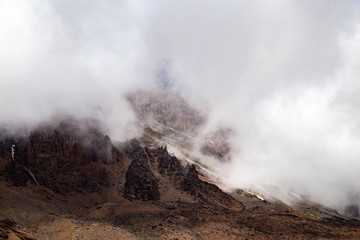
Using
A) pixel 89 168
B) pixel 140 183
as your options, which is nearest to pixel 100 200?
pixel 89 168

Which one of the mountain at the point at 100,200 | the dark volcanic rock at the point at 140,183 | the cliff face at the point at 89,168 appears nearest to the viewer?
the mountain at the point at 100,200

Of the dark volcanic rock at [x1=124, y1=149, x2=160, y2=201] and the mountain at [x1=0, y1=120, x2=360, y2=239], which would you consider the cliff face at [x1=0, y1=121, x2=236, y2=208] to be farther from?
the mountain at [x1=0, y1=120, x2=360, y2=239]

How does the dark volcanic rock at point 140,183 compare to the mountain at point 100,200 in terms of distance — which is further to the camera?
the dark volcanic rock at point 140,183

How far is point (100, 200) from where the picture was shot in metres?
65.8

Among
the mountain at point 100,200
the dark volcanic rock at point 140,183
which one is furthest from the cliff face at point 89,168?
the mountain at point 100,200

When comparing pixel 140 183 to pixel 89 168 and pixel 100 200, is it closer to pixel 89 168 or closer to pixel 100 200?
pixel 100 200

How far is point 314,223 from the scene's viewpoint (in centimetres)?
7319

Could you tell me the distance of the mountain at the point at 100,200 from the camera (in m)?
46.8

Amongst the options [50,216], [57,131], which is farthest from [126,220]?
[57,131]

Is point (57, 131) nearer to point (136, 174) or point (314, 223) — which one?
point (136, 174)

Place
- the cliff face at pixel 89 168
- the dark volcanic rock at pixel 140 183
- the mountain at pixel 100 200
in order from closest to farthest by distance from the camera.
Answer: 1. the mountain at pixel 100 200
2. the cliff face at pixel 89 168
3. the dark volcanic rock at pixel 140 183

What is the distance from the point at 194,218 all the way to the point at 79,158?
3286cm

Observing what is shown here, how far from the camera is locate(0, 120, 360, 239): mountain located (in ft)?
153

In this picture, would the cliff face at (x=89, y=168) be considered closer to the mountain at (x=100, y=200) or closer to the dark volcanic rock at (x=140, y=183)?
the dark volcanic rock at (x=140, y=183)
